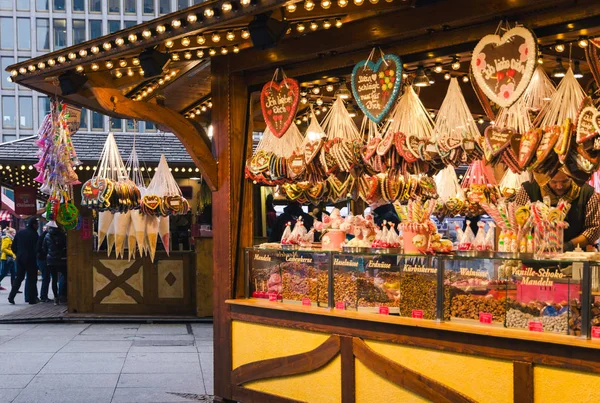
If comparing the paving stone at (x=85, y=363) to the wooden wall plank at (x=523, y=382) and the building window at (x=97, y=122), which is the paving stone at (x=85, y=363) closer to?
the wooden wall plank at (x=523, y=382)

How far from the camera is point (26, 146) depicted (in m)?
16.8

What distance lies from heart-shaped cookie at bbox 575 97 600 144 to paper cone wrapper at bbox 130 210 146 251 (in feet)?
26.1

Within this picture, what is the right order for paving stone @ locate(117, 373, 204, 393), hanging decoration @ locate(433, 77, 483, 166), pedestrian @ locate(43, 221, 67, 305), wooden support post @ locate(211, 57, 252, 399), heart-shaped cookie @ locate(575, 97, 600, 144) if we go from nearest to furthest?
heart-shaped cookie @ locate(575, 97, 600, 144) → hanging decoration @ locate(433, 77, 483, 166) → wooden support post @ locate(211, 57, 252, 399) → paving stone @ locate(117, 373, 204, 393) → pedestrian @ locate(43, 221, 67, 305)

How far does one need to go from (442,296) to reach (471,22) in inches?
79.9

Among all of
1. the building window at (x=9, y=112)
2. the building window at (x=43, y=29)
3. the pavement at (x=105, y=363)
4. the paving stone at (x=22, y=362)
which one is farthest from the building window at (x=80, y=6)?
the paving stone at (x=22, y=362)

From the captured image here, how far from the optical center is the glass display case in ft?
17.8

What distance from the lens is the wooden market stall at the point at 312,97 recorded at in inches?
223

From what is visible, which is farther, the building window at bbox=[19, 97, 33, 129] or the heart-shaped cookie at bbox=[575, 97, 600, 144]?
the building window at bbox=[19, 97, 33, 129]

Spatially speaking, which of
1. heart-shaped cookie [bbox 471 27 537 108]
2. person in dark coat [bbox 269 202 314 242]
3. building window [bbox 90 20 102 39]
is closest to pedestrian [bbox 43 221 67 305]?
person in dark coat [bbox 269 202 314 242]

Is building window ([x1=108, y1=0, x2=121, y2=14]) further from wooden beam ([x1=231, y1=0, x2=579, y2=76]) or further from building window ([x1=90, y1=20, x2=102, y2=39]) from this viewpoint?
wooden beam ([x1=231, y1=0, x2=579, y2=76])

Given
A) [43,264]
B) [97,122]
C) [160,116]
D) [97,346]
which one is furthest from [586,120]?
[97,122]

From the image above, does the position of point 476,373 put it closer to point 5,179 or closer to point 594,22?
point 594,22

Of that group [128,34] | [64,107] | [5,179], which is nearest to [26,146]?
[5,179]

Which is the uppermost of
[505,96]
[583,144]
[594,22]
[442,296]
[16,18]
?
[16,18]
